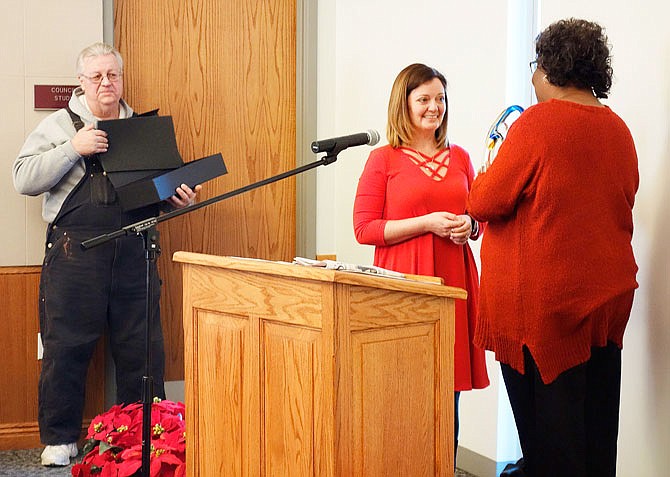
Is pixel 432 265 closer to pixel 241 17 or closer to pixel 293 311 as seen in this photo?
pixel 293 311

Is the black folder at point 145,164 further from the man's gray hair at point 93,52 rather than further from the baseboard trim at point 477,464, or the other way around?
the baseboard trim at point 477,464

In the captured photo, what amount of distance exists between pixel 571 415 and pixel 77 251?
2.18 meters

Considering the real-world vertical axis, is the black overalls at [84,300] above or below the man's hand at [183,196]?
below

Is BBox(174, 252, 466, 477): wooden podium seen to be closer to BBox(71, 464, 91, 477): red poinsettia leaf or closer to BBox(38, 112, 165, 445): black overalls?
BBox(71, 464, 91, 477): red poinsettia leaf

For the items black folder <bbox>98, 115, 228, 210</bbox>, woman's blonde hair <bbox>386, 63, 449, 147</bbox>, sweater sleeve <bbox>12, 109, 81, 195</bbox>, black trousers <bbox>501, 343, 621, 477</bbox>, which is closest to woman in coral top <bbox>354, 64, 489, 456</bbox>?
woman's blonde hair <bbox>386, 63, 449, 147</bbox>

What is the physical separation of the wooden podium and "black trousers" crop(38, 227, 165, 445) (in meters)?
1.57

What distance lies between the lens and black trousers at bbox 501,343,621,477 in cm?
231

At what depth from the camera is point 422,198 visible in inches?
113

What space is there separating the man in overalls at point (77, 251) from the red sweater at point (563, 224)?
173 centimetres

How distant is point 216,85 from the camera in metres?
4.41

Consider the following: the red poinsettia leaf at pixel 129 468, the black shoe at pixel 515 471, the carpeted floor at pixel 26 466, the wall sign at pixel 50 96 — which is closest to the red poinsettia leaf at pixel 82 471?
the red poinsettia leaf at pixel 129 468

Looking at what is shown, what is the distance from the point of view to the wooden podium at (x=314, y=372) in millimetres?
1906

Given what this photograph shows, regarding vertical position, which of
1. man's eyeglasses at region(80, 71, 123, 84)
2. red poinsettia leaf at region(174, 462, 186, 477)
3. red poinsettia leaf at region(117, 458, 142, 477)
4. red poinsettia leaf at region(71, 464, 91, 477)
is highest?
man's eyeglasses at region(80, 71, 123, 84)

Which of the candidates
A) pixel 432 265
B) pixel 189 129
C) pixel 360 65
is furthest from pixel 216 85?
pixel 432 265
